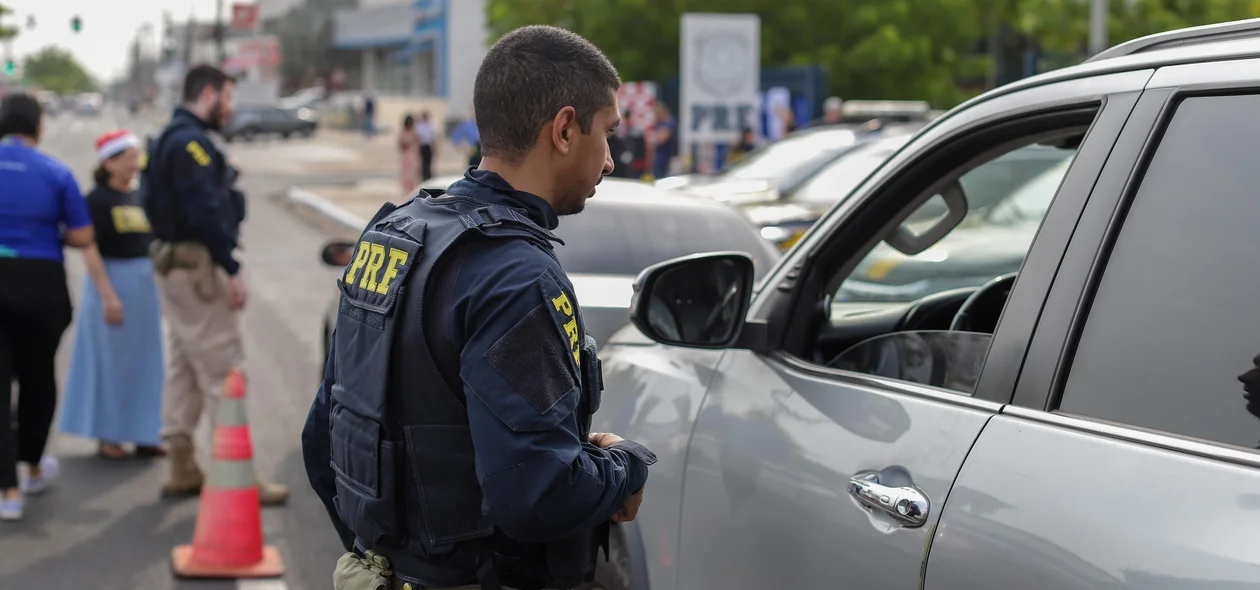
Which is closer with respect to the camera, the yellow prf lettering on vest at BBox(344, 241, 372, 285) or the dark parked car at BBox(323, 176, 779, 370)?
the yellow prf lettering on vest at BBox(344, 241, 372, 285)

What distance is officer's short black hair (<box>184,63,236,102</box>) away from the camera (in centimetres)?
633

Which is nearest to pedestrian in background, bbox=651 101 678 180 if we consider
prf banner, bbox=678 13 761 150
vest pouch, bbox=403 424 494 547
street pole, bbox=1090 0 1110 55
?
prf banner, bbox=678 13 761 150

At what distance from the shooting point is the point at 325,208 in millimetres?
24375

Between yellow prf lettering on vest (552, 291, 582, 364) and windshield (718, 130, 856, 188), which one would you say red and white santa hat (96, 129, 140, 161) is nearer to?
yellow prf lettering on vest (552, 291, 582, 364)

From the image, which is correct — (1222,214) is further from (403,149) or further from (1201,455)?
(403,149)

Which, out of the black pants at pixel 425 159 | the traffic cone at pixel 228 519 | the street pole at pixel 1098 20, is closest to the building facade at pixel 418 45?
the black pants at pixel 425 159

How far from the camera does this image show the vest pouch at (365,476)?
2.11 metres

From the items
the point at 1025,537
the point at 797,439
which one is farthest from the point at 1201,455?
the point at 797,439

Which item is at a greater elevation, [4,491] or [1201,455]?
[1201,455]

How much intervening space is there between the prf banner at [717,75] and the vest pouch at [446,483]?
61.7 feet

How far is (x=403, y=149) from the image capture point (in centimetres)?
2595

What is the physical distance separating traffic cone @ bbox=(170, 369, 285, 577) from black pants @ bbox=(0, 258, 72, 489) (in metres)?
1.24

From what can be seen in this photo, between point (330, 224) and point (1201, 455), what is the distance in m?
21.7

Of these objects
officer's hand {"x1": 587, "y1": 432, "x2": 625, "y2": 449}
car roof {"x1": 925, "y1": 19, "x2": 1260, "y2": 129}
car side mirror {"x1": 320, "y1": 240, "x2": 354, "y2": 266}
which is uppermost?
car roof {"x1": 925, "y1": 19, "x2": 1260, "y2": 129}
